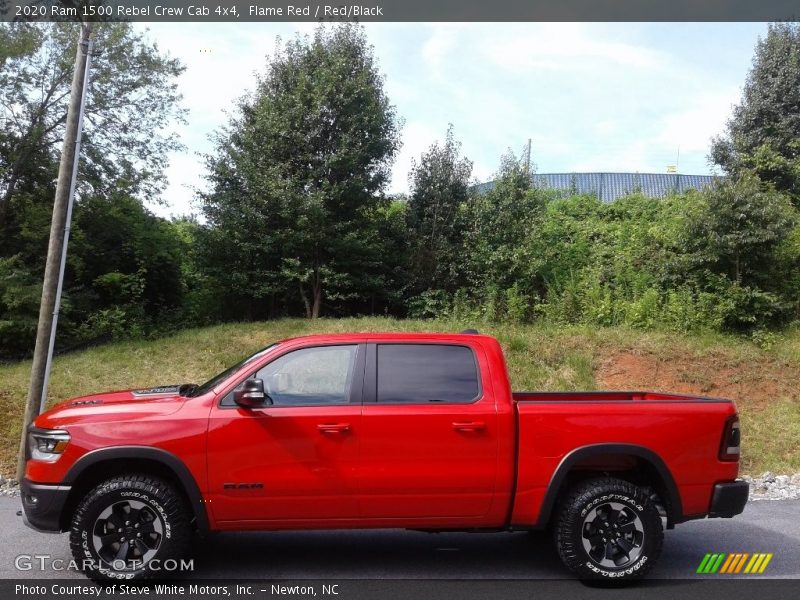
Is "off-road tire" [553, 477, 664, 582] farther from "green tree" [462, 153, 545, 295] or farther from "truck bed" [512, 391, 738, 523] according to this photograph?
"green tree" [462, 153, 545, 295]

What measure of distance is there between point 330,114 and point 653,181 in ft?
45.4

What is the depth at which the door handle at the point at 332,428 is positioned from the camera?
17.4ft

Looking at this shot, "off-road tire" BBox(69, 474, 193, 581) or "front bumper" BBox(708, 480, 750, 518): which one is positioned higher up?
"front bumper" BBox(708, 480, 750, 518)

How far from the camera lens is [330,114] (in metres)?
18.1

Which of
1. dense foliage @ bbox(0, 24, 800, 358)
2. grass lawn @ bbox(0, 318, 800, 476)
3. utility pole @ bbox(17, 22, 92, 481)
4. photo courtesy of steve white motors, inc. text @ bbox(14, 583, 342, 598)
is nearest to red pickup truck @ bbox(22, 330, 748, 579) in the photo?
photo courtesy of steve white motors, inc. text @ bbox(14, 583, 342, 598)

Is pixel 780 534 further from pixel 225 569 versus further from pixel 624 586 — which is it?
pixel 225 569

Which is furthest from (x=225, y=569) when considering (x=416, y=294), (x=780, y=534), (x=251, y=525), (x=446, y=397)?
(x=416, y=294)

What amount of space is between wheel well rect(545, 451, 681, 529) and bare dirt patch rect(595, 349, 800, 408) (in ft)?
25.9

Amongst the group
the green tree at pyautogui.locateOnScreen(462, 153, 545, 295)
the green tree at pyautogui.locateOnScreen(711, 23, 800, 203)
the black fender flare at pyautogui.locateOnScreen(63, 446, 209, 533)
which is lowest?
the black fender flare at pyautogui.locateOnScreen(63, 446, 209, 533)

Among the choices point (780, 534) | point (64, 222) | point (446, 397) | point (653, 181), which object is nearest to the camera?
point (446, 397)

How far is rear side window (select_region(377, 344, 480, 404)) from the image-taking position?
18.1ft

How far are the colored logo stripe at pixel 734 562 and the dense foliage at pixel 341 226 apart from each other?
9.81 m

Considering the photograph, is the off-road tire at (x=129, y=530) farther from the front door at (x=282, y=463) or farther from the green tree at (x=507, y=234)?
the green tree at (x=507, y=234)

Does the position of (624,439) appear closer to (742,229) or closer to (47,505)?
(47,505)
